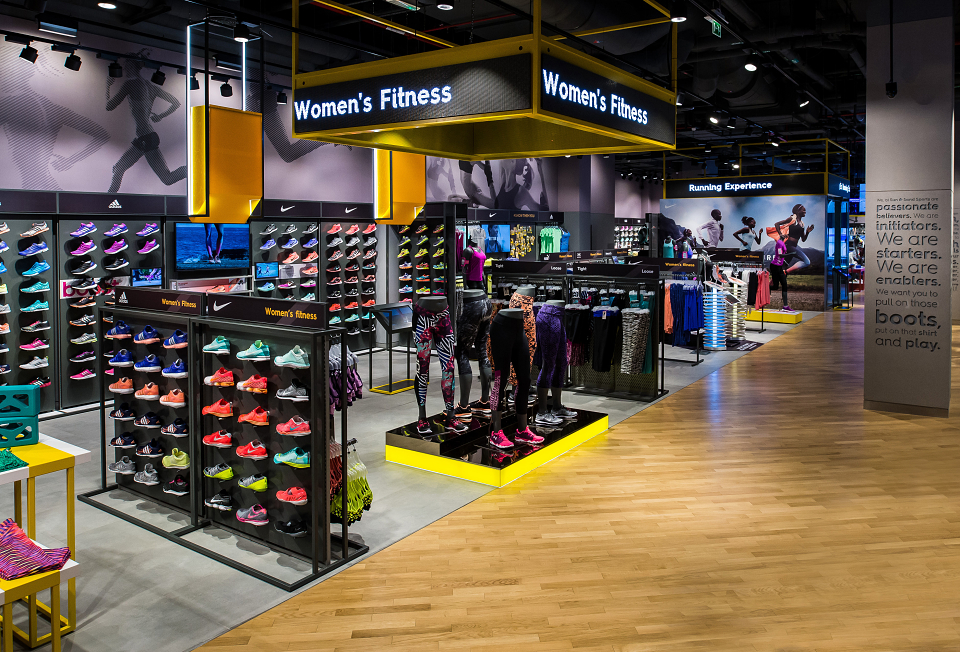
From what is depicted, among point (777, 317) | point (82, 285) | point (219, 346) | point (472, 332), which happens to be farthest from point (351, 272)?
point (777, 317)

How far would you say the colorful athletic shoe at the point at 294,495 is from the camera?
4074 mm

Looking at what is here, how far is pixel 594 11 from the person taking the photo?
24.3 ft

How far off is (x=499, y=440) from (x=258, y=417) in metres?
2.19

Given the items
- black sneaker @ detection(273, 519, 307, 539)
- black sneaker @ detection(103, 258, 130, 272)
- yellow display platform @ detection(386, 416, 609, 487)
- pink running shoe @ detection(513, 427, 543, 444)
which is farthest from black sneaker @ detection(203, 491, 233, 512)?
black sneaker @ detection(103, 258, 130, 272)

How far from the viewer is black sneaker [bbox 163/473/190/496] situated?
4.71 m

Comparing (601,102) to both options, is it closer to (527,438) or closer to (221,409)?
(221,409)

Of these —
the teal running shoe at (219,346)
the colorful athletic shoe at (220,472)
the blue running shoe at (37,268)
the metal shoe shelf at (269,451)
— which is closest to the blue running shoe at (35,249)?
the blue running shoe at (37,268)

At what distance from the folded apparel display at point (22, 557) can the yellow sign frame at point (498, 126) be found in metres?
2.56

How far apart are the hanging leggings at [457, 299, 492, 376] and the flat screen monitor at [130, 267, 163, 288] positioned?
4.16 m

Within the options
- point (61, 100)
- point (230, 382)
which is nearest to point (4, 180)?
point (61, 100)

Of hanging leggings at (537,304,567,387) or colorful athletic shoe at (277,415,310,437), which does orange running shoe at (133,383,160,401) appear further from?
hanging leggings at (537,304,567,387)

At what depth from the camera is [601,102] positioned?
3873 mm

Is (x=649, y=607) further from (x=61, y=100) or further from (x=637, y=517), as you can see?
(x=61, y=100)

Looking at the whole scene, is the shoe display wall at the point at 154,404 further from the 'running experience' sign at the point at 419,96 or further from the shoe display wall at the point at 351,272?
the shoe display wall at the point at 351,272
